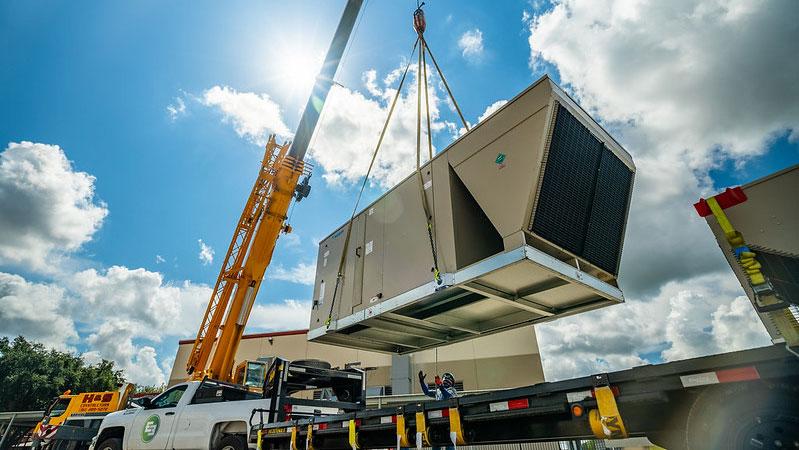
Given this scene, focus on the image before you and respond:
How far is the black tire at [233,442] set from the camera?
5.69m

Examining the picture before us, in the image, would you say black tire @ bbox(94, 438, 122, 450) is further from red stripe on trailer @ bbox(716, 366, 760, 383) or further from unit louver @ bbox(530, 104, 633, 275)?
red stripe on trailer @ bbox(716, 366, 760, 383)

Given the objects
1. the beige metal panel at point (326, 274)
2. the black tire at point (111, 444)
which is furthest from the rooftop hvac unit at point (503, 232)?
the black tire at point (111, 444)

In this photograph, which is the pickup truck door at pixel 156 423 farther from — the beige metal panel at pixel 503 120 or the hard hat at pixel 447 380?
the beige metal panel at pixel 503 120

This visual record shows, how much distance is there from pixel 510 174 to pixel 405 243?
150 cm

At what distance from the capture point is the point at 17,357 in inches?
1323

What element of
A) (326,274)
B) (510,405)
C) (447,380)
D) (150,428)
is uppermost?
(326,274)

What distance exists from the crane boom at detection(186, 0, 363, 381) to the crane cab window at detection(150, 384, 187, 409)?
467cm

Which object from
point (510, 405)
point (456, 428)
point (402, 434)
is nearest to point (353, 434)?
point (402, 434)

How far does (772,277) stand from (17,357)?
158 feet

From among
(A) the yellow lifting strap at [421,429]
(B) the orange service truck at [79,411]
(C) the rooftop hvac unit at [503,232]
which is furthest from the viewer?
(B) the orange service truck at [79,411]

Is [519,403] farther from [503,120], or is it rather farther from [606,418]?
[503,120]

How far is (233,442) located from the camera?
5797 millimetres

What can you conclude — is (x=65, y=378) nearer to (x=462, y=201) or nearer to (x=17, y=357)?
(x=17, y=357)

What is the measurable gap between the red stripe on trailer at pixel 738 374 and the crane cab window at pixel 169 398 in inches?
307
